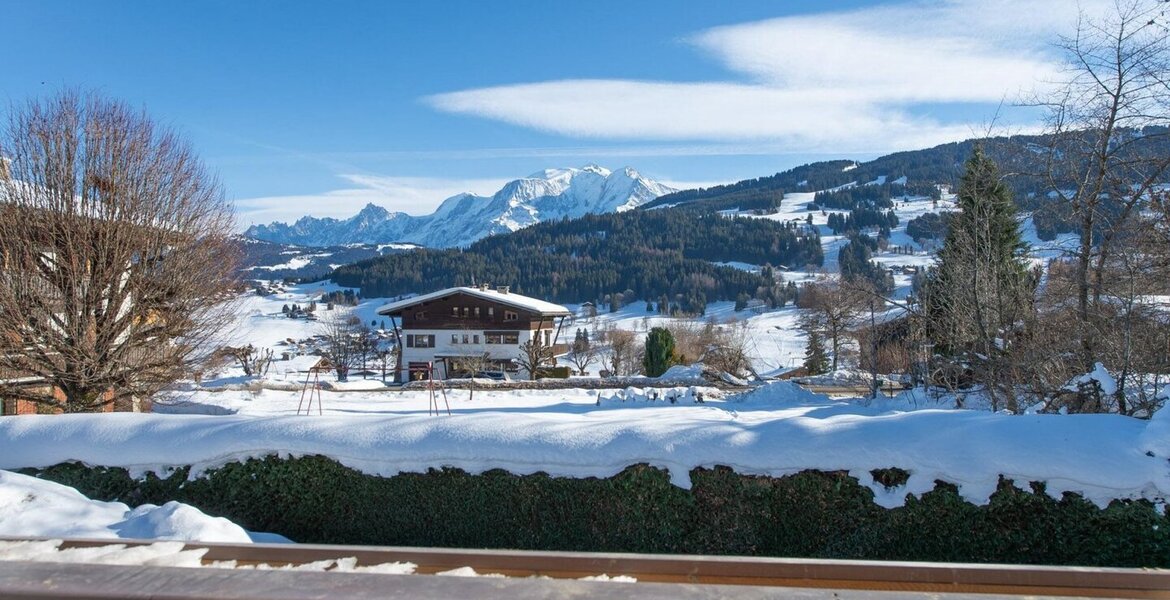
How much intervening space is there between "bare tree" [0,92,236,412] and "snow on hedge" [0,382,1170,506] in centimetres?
495

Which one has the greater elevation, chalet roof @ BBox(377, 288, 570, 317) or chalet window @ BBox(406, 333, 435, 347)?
chalet roof @ BBox(377, 288, 570, 317)

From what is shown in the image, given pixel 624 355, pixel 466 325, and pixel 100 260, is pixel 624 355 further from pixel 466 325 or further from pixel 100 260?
pixel 100 260

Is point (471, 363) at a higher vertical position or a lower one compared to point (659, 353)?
lower

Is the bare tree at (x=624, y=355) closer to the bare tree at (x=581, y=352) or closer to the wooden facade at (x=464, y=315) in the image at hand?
the bare tree at (x=581, y=352)

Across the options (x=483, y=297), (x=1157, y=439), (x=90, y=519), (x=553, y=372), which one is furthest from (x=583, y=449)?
(x=483, y=297)

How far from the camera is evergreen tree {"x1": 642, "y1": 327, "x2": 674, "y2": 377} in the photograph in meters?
38.8

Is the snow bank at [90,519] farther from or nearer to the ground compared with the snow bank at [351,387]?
farther from the ground

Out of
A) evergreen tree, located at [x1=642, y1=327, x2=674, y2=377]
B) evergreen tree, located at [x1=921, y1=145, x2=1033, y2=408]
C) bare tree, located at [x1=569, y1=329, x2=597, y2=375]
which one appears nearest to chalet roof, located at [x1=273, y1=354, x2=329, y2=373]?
bare tree, located at [x1=569, y1=329, x2=597, y2=375]

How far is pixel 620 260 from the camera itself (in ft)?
510

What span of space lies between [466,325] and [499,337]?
7.90 ft

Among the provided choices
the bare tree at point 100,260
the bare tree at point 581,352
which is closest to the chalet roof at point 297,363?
the bare tree at point 581,352

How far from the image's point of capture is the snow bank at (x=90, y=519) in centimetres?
523

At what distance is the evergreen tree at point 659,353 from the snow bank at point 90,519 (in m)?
33.5

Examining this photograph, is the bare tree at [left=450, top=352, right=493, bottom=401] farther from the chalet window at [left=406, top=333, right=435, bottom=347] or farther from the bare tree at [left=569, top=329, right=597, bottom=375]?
the bare tree at [left=569, top=329, right=597, bottom=375]
